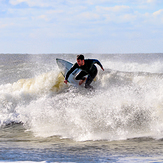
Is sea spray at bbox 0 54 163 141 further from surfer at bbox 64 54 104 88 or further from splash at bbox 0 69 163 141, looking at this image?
surfer at bbox 64 54 104 88

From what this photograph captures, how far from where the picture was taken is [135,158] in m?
4.23

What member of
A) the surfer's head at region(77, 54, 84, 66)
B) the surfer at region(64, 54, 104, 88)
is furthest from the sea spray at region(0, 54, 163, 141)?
the surfer's head at region(77, 54, 84, 66)

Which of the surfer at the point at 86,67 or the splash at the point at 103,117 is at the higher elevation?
the surfer at the point at 86,67

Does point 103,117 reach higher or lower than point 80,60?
lower

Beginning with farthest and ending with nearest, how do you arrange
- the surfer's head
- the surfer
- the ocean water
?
1. the surfer
2. the surfer's head
3. the ocean water

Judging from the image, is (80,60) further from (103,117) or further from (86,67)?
(103,117)

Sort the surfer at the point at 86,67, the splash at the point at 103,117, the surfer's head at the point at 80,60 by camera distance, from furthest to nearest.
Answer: the surfer at the point at 86,67 < the surfer's head at the point at 80,60 < the splash at the point at 103,117

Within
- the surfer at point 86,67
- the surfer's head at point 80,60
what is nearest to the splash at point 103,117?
the surfer at point 86,67

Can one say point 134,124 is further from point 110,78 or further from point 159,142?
point 110,78

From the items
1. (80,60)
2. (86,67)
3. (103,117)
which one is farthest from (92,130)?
(86,67)

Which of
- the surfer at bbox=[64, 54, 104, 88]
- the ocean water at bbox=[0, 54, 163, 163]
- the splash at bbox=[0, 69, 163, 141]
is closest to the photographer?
the ocean water at bbox=[0, 54, 163, 163]

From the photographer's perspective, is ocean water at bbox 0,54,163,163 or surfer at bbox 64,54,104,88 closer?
ocean water at bbox 0,54,163,163

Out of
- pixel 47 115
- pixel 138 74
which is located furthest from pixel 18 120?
pixel 138 74

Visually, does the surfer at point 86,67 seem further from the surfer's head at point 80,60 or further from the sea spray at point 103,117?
the sea spray at point 103,117
